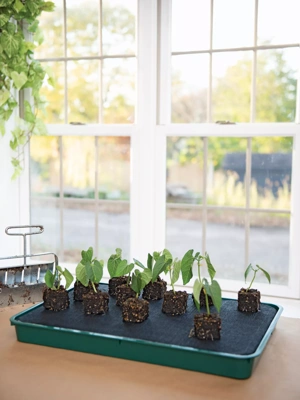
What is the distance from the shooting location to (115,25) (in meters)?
2.49

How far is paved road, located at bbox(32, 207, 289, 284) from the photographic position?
246 cm

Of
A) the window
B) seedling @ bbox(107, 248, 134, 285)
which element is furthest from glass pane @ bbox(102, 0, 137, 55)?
seedling @ bbox(107, 248, 134, 285)

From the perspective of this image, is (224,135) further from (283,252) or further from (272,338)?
(272,338)

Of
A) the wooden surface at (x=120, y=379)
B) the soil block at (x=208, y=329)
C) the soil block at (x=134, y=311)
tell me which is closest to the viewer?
the wooden surface at (x=120, y=379)

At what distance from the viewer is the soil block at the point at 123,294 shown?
1532 millimetres

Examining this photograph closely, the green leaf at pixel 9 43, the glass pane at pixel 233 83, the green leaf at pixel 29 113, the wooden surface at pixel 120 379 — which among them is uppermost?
the green leaf at pixel 9 43

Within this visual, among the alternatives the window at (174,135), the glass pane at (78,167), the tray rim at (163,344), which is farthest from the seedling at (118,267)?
the glass pane at (78,167)

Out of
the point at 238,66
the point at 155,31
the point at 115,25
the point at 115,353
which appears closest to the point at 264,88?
the point at 238,66

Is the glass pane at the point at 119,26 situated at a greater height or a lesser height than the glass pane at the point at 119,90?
greater

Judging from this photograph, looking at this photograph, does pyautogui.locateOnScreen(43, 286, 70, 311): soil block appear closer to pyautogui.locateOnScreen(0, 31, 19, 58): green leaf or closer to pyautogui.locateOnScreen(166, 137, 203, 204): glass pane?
pyautogui.locateOnScreen(166, 137, 203, 204): glass pane

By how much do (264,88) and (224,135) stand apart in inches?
11.5

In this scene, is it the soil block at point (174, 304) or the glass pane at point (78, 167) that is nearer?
the soil block at point (174, 304)

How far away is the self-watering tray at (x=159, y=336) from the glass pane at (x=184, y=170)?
1.10 metres

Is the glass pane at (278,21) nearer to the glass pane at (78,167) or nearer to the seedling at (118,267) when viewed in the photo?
the glass pane at (78,167)
